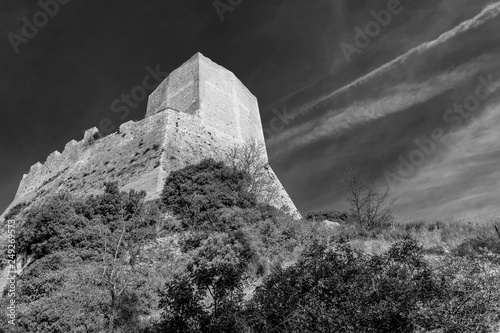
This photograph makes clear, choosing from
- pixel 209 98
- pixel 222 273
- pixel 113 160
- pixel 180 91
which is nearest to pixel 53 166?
pixel 113 160

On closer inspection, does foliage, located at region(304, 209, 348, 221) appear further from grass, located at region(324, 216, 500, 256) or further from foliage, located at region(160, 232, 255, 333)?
foliage, located at region(160, 232, 255, 333)

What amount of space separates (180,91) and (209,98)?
244 centimetres

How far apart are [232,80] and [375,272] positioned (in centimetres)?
2224

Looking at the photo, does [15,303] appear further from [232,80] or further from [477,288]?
[232,80]

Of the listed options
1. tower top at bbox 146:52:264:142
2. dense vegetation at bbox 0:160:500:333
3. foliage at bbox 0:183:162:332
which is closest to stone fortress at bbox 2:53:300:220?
tower top at bbox 146:52:264:142

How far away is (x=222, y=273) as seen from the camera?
4938 millimetres

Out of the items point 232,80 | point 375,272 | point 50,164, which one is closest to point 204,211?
point 375,272

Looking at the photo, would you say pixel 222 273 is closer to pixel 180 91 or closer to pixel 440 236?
pixel 440 236

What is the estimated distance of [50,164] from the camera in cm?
2650

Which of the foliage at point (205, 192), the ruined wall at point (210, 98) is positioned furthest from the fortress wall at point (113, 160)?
the ruined wall at point (210, 98)

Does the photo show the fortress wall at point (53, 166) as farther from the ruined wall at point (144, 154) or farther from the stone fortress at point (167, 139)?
the ruined wall at point (144, 154)

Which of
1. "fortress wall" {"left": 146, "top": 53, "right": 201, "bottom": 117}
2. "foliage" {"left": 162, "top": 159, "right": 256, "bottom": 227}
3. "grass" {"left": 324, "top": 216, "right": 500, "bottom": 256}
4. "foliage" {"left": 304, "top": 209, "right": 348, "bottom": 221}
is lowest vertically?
"grass" {"left": 324, "top": 216, "right": 500, "bottom": 256}

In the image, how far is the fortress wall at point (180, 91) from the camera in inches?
846

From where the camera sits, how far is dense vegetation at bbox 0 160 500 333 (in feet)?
13.2
